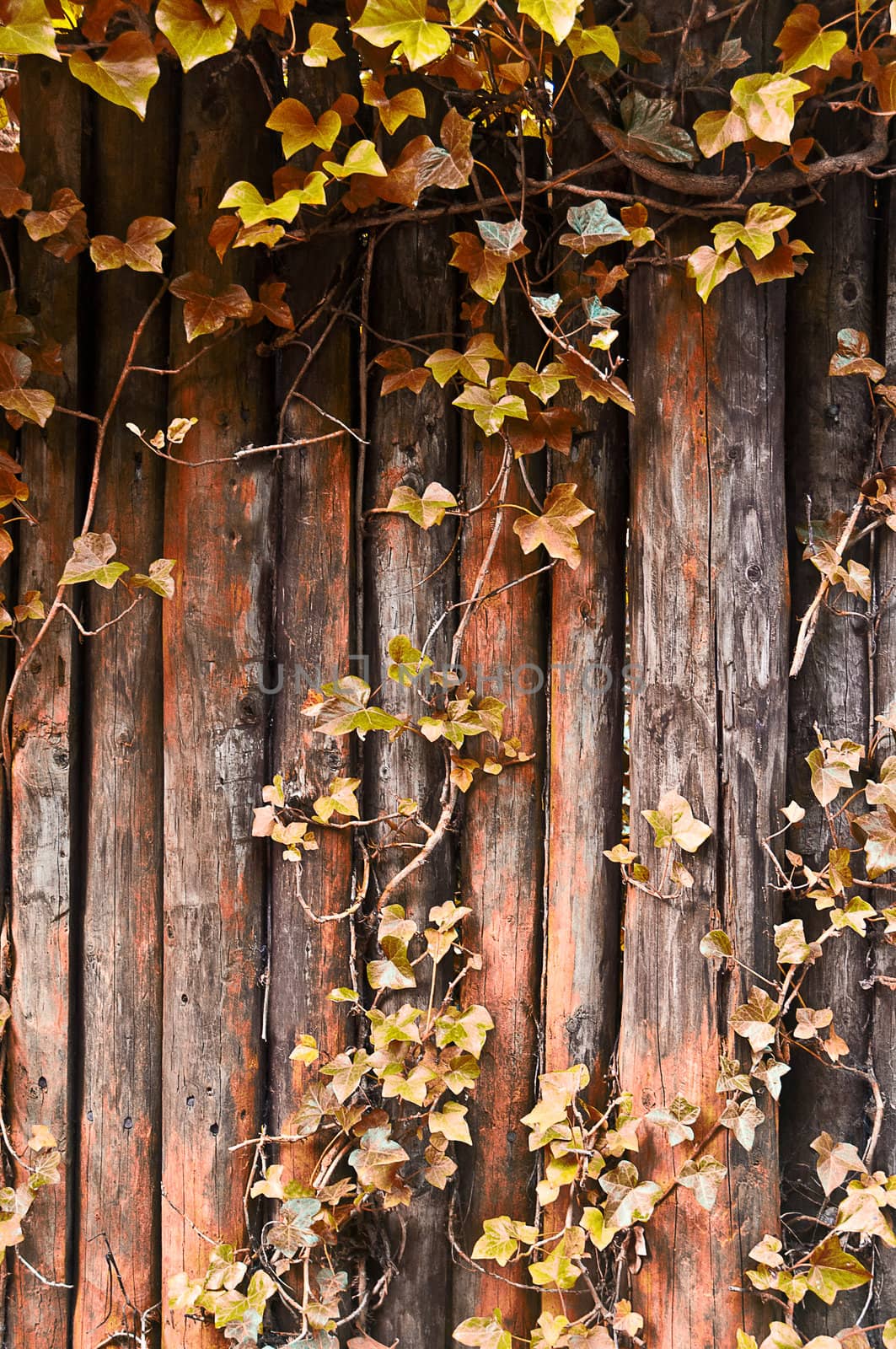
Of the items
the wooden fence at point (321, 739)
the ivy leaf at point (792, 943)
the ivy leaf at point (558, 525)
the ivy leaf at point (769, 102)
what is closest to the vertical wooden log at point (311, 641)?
the wooden fence at point (321, 739)

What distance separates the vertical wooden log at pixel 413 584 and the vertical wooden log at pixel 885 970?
2.75 ft

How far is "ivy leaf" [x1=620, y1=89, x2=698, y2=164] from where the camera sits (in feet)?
4.86

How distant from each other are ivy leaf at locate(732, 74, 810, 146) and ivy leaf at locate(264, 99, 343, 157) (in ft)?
2.15

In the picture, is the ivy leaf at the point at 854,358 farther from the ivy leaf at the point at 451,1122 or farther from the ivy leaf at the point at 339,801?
the ivy leaf at the point at 451,1122

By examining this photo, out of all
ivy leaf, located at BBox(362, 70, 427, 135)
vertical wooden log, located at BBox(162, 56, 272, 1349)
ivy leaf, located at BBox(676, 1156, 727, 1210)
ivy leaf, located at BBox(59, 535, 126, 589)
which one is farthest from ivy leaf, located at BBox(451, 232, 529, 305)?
ivy leaf, located at BBox(676, 1156, 727, 1210)

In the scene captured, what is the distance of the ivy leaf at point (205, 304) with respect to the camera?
1.55 m

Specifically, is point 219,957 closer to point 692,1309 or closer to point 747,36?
point 692,1309

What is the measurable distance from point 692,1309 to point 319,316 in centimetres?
203

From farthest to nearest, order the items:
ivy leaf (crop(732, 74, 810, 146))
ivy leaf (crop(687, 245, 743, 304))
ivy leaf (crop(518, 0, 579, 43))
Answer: ivy leaf (crop(687, 245, 743, 304)) → ivy leaf (crop(732, 74, 810, 146)) → ivy leaf (crop(518, 0, 579, 43))

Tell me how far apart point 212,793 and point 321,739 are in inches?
9.5

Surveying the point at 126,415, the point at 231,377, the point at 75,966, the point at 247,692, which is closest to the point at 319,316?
the point at 231,377

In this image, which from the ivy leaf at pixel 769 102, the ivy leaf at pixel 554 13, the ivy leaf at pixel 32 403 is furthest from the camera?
the ivy leaf at pixel 32 403

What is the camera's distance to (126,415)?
169 cm

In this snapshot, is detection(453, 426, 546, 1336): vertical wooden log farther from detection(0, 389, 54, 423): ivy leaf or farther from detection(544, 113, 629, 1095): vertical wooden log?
detection(0, 389, 54, 423): ivy leaf
